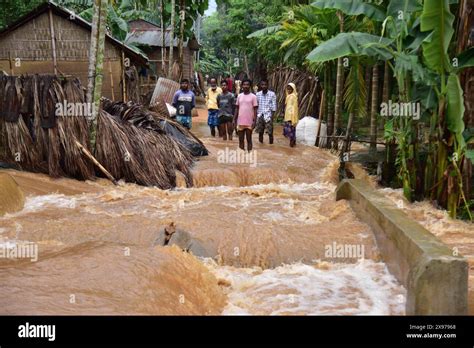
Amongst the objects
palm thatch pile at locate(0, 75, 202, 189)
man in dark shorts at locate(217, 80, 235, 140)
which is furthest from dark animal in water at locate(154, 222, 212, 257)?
man in dark shorts at locate(217, 80, 235, 140)

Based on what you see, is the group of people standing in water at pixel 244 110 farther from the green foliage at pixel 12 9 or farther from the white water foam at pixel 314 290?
the green foliage at pixel 12 9

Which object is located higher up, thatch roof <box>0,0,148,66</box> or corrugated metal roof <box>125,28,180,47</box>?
corrugated metal roof <box>125,28,180,47</box>

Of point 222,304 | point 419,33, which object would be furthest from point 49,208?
point 419,33

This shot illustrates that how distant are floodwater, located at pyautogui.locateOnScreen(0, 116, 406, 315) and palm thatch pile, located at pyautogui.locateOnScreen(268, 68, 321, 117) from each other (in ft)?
21.9

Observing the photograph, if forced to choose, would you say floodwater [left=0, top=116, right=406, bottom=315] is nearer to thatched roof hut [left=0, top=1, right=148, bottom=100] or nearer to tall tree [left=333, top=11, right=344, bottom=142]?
tall tree [left=333, top=11, right=344, bottom=142]

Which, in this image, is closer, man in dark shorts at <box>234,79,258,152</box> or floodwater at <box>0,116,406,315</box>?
floodwater at <box>0,116,406,315</box>

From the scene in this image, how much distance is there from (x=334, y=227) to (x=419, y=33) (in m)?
3.09

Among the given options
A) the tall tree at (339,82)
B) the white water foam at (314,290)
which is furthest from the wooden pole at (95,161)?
the tall tree at (339,82)

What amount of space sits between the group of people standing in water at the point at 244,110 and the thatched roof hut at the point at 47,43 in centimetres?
452

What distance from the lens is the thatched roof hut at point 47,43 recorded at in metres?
15.5

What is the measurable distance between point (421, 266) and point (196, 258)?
247 cm

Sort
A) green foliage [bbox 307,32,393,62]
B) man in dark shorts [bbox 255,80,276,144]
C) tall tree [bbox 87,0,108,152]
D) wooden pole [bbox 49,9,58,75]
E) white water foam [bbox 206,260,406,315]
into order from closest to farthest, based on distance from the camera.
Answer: white water foam [bbox 206,260,406,315]
green foliage [bbox 307,32,393,62]
tall tree [bbox 87,0,108,152]
man in dark shorts [bbox 255,80,276,144]
wooden pole [bbox 49,9,58,75]

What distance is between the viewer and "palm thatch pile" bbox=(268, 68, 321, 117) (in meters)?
16.2

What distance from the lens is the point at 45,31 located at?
617 inches
